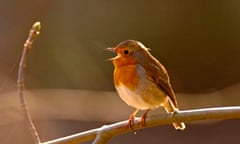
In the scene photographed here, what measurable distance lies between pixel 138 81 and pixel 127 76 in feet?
0.14

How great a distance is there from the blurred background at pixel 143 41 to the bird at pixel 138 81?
2359mm

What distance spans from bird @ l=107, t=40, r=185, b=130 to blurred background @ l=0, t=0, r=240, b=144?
7.74ft

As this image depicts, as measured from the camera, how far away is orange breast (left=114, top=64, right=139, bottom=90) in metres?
1.97

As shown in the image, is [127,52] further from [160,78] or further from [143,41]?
[143,41]

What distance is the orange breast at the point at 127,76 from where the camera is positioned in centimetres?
197

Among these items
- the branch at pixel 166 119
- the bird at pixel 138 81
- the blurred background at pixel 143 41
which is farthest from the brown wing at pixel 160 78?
the blurred background at pixel 143 41

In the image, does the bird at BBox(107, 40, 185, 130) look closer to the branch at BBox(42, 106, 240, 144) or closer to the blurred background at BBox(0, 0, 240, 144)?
the branch at BBox(42, 106, 240, 144)

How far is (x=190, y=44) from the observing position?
16.8ft

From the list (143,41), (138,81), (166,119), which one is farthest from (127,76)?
(143,41)

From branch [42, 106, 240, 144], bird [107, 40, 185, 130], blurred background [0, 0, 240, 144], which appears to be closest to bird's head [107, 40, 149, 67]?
bird [107, 40, 185, 130]

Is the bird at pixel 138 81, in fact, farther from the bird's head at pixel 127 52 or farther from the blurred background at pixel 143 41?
the blurred background at pixel 143 41

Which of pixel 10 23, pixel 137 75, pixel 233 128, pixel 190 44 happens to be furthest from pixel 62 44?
pixel 137 75

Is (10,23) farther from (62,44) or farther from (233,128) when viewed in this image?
(233,128)

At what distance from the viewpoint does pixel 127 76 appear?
198 cm
